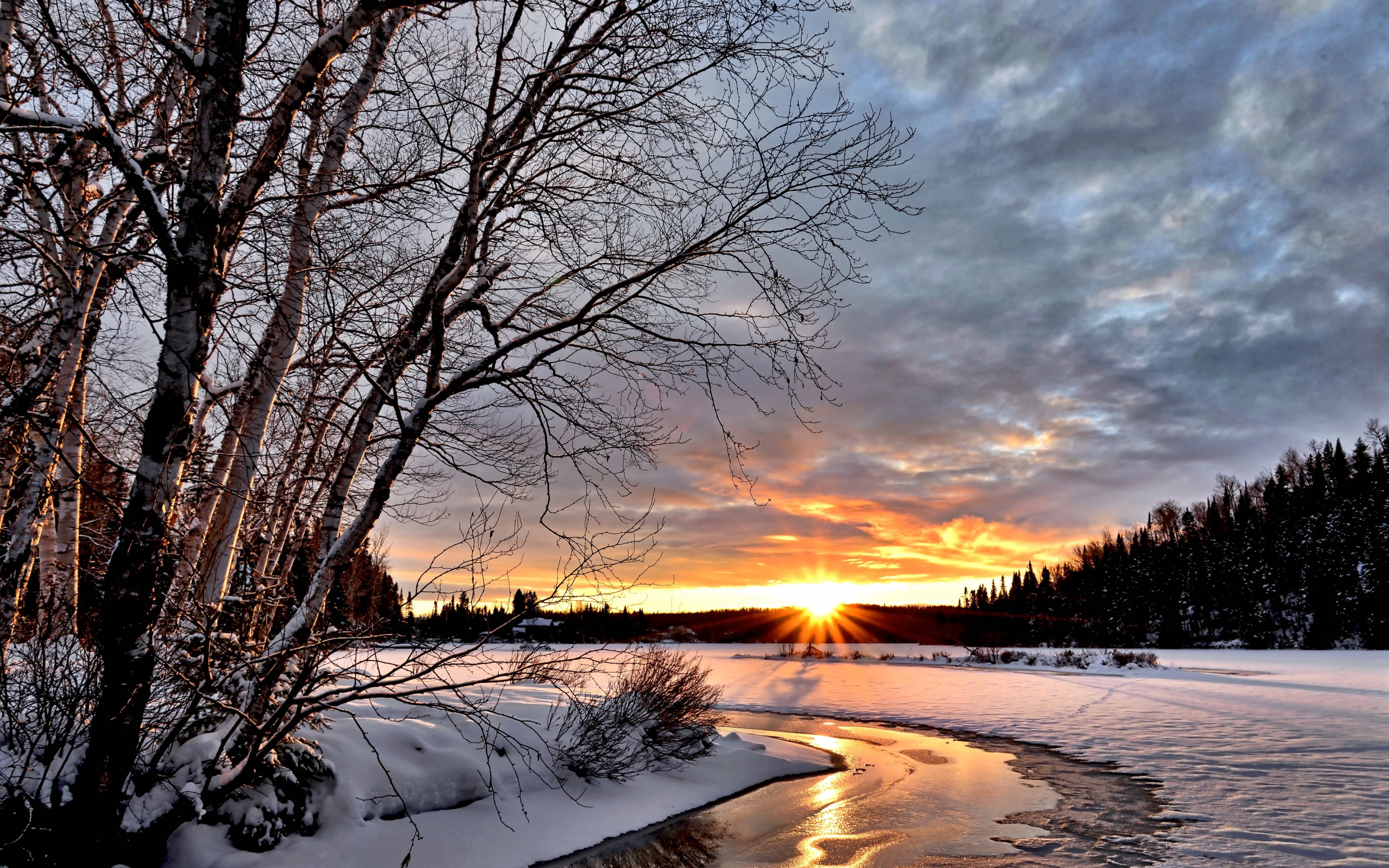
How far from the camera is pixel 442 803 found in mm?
8078

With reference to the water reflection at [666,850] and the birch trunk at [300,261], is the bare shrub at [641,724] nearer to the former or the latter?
the water reflection at [666,850]

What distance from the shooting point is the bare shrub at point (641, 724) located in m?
10.6

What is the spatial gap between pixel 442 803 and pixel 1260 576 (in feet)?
279

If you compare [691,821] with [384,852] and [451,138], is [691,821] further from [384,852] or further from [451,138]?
[451,138]

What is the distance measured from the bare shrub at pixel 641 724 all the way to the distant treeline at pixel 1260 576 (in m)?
72.9

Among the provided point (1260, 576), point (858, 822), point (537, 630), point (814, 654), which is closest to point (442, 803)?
point (537, 630)

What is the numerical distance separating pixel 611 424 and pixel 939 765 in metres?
10.5

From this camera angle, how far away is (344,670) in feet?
16.9

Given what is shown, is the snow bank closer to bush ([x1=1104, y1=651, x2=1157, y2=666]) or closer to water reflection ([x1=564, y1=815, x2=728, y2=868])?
water reflection ([x1=564, y1=815, x2=728, y2=868])

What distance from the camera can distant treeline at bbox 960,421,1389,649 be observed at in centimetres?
6266

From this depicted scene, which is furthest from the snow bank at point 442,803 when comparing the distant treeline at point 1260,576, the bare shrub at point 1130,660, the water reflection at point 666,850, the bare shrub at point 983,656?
the distant treeline at point 1260,576

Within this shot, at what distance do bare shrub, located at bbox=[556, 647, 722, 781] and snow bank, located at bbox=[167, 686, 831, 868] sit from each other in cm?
30

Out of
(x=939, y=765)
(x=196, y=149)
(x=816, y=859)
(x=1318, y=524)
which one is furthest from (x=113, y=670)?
(x=1318, y=524)

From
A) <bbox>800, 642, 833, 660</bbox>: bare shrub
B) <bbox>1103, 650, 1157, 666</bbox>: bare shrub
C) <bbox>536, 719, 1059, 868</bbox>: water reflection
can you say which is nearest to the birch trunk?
<bbox>536, 719, 1059, 868</bbox>: water reflection
